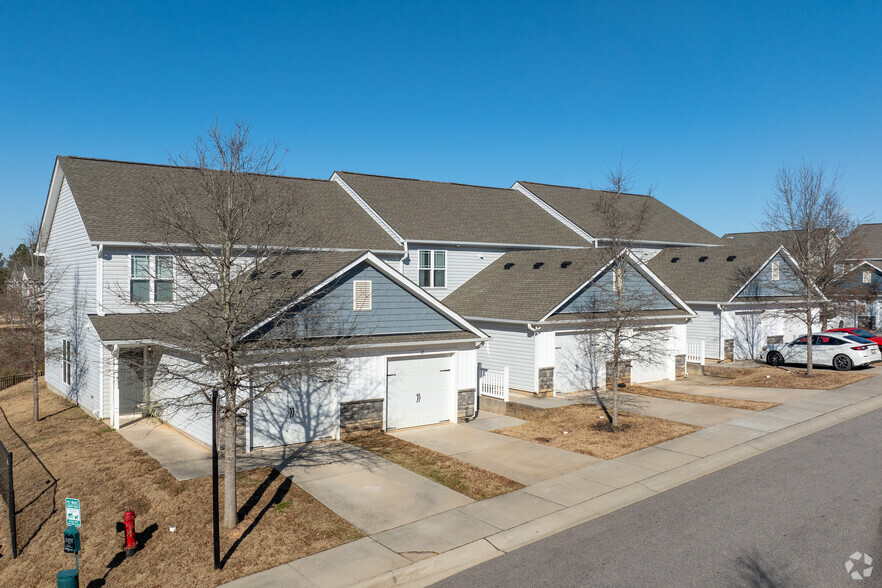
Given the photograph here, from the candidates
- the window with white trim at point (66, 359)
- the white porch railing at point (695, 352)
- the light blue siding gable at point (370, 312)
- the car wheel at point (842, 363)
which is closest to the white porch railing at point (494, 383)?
the light blue siding gable at point (370, 312)

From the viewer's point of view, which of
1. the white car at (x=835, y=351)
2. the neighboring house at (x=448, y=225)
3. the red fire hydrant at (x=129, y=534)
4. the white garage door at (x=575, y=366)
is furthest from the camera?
the white car at (x=835, y=351)

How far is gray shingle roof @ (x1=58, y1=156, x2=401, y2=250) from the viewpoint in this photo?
18.6 metres

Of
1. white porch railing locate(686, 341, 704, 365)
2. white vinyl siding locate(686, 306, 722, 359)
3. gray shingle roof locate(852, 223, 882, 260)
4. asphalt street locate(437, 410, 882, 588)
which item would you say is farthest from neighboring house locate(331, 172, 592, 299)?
gray shingle roof locate(852, 223, 882, 260)

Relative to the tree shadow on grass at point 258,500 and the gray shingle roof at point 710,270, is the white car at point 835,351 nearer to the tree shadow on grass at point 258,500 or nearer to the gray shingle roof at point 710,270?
the gray shingle roof at point 710,270

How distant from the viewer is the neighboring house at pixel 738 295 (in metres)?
29.5

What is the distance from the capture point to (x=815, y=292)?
31094 millimetres

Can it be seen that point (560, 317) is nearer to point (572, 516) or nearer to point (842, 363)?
point (572, 516)

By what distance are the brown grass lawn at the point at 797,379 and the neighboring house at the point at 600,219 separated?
9090 millimetres

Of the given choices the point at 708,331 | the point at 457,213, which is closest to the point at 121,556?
the point at 457,213

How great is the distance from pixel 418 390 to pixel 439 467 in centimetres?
421

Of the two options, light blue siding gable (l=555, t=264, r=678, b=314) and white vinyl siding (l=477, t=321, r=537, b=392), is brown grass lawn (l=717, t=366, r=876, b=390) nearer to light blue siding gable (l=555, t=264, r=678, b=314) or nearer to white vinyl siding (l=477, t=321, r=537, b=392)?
light blue siding gable (l=555, t=264, r=678, b=314)

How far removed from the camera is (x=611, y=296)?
→ 2289 centimetres

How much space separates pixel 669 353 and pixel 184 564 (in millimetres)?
21057

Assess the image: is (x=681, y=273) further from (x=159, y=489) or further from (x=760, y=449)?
(x=159, y=489)
